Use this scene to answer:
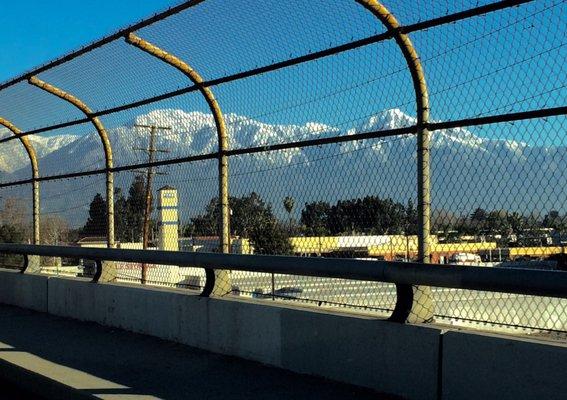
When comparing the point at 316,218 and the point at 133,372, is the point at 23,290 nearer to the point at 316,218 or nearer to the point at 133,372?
the point at 133,372

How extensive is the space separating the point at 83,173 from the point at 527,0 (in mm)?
6769

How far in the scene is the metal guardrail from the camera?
419cm

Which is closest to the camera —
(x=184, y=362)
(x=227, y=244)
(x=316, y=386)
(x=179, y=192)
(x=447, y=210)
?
(x=447, y=210)

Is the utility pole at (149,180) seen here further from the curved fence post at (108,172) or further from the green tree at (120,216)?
the curved fence post at (108,172)

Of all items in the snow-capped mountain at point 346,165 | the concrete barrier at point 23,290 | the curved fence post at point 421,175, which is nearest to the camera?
the snow-capped mountain at point 346,165

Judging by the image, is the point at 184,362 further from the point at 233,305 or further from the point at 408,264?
the point at 408,264

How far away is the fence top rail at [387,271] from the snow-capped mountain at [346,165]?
492mm

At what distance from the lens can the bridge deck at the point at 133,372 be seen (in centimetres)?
541

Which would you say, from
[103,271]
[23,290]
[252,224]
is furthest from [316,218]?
[23,290]

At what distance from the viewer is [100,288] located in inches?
340

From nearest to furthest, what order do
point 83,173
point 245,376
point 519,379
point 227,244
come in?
point 519,379
point 245,376
point 227,244
point 83,173

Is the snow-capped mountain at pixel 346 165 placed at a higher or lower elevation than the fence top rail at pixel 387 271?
higher

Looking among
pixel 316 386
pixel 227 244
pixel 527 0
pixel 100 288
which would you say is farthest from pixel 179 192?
pixel 527 0

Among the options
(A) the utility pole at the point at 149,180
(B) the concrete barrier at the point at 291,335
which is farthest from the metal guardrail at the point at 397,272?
(A) the utility pole at the point at 149,180
